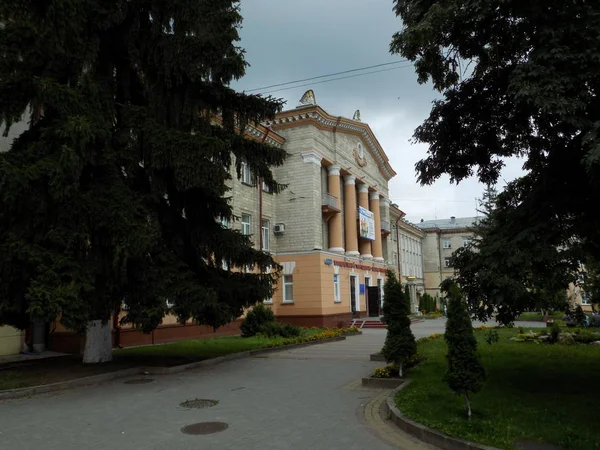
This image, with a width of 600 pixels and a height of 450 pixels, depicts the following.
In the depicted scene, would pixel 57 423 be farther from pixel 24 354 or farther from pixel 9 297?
pixel 24 354

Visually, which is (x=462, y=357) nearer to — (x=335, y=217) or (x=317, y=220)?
(x=317, y=220)

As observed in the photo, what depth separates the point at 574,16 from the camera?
6770 millimetres

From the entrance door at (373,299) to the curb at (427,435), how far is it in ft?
98.3

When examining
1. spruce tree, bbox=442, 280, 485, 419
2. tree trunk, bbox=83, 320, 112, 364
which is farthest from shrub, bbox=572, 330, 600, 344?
tree trunk, bbox=83, 320, 112, 364

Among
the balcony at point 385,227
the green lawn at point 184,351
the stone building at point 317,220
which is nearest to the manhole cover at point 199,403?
the green lawn at point 184,351

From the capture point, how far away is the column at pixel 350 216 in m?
34.9

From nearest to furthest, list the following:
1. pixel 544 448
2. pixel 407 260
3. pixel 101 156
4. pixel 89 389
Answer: pixel 544 448, pixel 89 389, pixel 101 156, pixel 407 260

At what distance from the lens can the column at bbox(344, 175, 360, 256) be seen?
34.9 meters

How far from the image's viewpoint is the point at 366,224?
1463 inches

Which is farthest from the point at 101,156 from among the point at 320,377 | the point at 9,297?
the point at 320,377

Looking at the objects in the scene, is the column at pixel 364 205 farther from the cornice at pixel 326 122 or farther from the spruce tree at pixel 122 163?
the spruce tree at pixel 122 163

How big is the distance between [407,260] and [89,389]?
5427 cm

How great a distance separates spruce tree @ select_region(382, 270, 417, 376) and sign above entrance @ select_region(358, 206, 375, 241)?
2561cm

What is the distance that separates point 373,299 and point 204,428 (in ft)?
103
